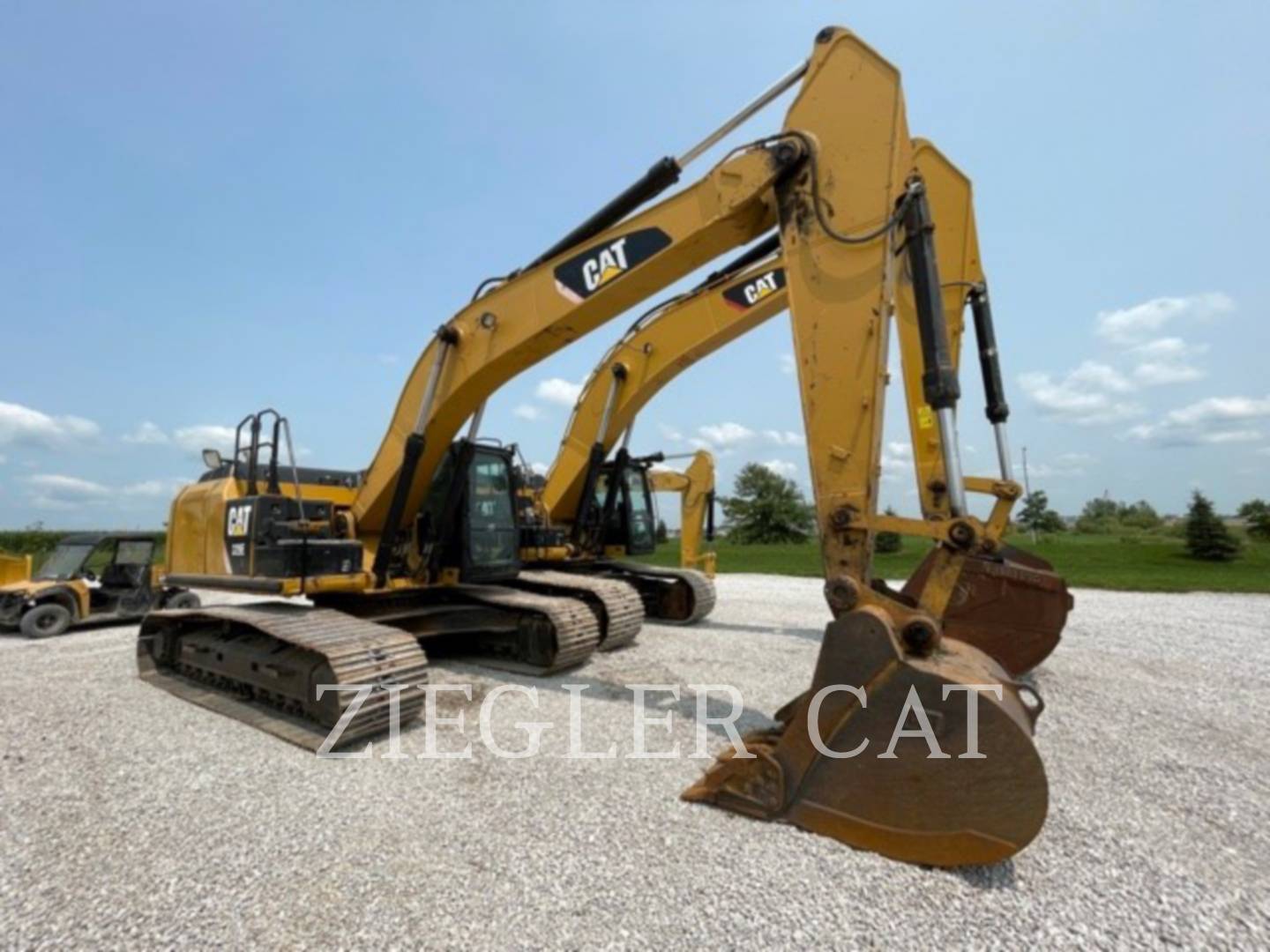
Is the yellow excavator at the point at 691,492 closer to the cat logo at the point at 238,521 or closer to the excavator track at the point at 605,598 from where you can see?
the excavator track at the point at 605,598

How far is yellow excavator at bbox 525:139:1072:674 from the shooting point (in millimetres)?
5812

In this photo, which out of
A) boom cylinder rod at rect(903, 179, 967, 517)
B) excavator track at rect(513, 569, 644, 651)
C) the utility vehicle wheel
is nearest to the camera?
boom cylinder rod at rect(903, 179, 967, 517)

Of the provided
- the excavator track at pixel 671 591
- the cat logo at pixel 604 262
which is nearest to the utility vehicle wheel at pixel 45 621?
the excavator track at pixel 671 591

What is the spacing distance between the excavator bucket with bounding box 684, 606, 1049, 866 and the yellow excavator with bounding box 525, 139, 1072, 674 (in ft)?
2.42

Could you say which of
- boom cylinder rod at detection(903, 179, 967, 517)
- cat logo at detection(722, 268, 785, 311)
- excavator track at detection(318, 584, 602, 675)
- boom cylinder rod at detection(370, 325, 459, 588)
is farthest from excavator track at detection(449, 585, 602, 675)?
cat logo at detection(722, 268, 785, 311)

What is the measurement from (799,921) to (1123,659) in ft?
22.0

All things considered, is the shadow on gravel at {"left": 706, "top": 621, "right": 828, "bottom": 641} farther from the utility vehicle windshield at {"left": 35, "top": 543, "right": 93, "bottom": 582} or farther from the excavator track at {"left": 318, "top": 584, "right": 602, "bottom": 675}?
the utility vehicle windshield at {"left": 35, "top": 543, "right": 93, "bottom": 582}

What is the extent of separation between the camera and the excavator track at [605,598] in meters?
7.30

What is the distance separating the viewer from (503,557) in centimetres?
691

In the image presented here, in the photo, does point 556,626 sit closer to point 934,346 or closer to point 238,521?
point 238,521

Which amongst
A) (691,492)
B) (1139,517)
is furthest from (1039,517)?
A: (691,492)

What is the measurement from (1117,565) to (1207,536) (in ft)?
12.7

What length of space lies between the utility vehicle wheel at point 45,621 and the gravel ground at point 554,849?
19.1ft

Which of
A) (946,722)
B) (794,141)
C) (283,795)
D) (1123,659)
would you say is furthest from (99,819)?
(1123,659)
